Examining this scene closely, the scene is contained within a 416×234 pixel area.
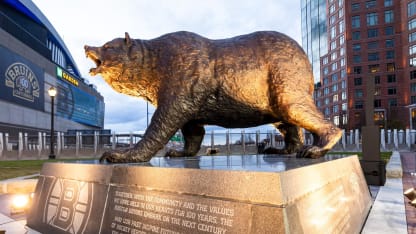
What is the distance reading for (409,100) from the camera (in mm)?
55469

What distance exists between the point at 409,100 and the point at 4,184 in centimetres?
6191

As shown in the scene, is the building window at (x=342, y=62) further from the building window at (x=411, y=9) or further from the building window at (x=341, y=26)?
the building window at (x=411, y=9)

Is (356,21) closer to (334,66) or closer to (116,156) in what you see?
(334,66)

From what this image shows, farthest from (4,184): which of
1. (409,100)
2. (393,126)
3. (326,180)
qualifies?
(409,100)

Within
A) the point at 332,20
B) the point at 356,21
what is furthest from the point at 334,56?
the point at 356,21

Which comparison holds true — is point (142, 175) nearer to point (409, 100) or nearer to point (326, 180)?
point (326, 180)

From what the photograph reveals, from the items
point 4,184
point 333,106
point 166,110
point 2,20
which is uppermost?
point 2,20

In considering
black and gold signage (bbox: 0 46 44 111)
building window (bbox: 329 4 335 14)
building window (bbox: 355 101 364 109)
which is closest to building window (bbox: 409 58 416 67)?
building window (bbox: 355 101 364 109)

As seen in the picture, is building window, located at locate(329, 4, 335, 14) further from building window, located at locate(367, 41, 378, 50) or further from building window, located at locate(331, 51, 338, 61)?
building window, located at locate(367, 41, 378, 50)

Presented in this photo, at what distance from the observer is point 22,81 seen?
36094mm

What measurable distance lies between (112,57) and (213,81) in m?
1.31

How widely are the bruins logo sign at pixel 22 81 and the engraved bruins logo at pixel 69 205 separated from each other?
3452 cm

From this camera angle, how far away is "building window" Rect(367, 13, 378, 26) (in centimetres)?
5900

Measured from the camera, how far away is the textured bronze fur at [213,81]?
3.86 m
